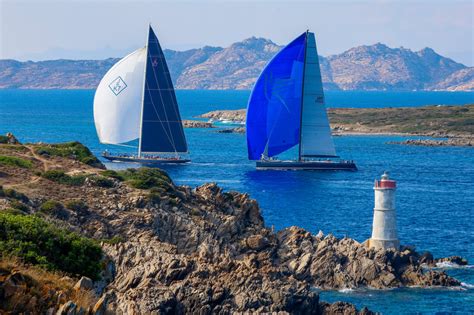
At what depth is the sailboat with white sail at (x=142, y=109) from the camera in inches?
4163

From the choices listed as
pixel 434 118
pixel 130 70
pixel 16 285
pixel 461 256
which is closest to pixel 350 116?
pixel 434 118

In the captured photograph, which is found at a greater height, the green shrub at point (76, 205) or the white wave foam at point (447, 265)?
the green shrub at point (76, 205)

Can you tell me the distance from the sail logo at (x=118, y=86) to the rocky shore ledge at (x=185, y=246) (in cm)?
4477

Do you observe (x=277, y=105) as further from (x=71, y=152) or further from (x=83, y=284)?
(x=83, y=284)

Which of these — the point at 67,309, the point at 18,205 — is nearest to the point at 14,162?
the point at 18,205

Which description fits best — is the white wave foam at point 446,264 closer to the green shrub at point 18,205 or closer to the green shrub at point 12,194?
the green shrub at point 12,194

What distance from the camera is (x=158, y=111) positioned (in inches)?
4213

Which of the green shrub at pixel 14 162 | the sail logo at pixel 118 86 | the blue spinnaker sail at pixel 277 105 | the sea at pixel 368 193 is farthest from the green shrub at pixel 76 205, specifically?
the sail logo at pixel 118 86

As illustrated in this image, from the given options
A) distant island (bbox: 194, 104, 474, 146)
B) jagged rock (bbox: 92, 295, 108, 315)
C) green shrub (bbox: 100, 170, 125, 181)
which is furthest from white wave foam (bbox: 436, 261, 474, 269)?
distant island (bbox: 194, 104, 474, 146)

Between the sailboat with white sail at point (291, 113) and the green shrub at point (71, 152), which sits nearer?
the green shrub at point (71, 152)

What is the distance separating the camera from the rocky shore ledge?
36.6 meters

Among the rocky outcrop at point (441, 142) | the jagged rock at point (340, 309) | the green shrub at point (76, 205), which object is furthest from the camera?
the rocky outcrop at point (441, 142)

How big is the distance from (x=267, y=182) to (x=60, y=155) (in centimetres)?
3738

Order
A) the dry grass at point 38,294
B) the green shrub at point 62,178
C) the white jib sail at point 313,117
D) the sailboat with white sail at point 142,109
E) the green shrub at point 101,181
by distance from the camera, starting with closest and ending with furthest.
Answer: the dry grass at point 38,294 < the green shrub at point 62,178 < the green shrub at point 101,181 < the sailboat with white sail at point 142,109 < the white jib sail at point 313,117
